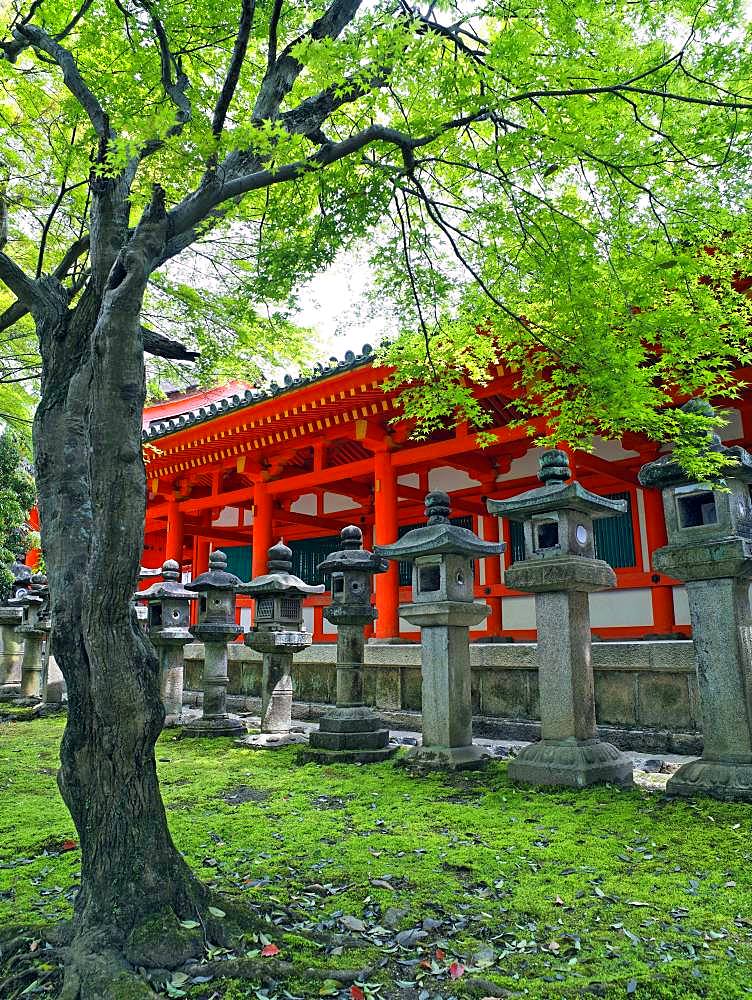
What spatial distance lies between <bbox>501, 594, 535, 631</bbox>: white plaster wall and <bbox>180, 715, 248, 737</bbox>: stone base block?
546 centimetres

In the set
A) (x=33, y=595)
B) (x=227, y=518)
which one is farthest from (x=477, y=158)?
(x=227, y=518)

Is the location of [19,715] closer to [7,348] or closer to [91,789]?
[7,348]

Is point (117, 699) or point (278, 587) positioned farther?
point (278, 587)

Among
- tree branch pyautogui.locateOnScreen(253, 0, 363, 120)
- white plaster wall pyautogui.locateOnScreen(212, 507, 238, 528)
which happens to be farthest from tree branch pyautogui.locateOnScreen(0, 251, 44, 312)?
white plaster wall pyautogui.locateOnScreen(212, 507, 238, 528)

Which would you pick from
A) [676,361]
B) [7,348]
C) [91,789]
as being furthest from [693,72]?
[7,348]

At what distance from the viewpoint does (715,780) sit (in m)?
5.16

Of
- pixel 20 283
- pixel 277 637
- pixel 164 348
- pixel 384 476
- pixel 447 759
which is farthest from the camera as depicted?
pixel 384 476

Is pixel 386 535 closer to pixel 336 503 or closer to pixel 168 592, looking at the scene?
pixel 168 592

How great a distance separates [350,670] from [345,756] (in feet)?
3.22

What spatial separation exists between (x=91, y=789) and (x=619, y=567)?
9984mm

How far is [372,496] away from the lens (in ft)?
47.3

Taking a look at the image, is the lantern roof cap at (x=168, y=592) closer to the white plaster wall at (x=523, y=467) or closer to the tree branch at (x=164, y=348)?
the white plaster wall at (x=523, y=467)

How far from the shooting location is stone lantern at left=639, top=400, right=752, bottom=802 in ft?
17.0

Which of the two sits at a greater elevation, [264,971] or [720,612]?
[720,612]
